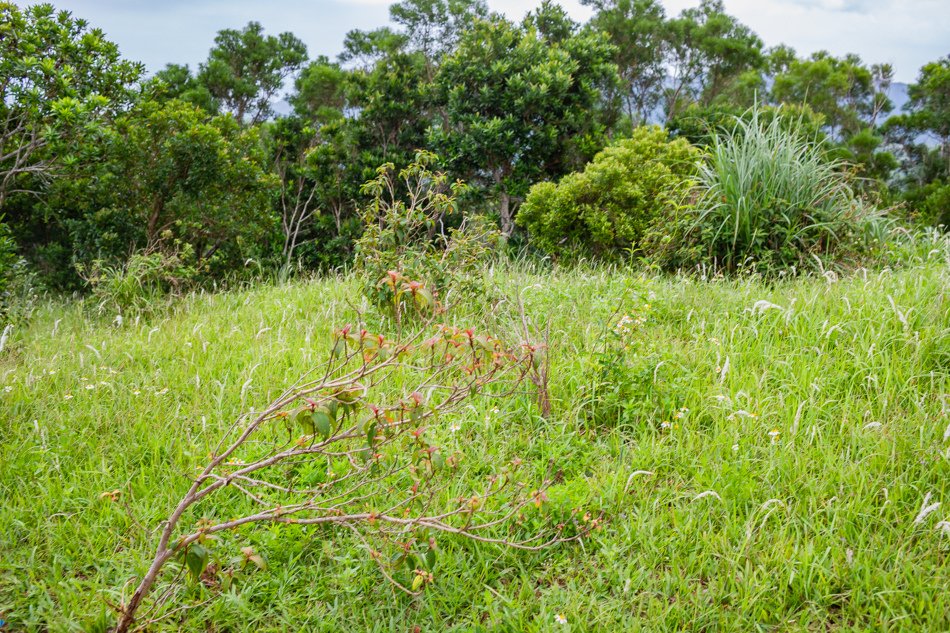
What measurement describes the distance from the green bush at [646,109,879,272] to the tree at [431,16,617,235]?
4.76 meters

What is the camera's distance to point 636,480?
299 centimetres

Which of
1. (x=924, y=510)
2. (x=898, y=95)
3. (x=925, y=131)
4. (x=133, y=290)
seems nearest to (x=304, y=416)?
(x=924, y=510)

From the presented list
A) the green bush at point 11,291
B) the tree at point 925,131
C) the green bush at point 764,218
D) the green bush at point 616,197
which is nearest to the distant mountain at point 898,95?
the tree at point 925,131

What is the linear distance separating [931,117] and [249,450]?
20.5m

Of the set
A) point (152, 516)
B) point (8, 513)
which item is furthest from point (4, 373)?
point (152, 516)

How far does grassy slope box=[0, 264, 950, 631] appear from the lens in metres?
2.39

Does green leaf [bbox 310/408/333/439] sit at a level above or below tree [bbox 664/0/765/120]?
below

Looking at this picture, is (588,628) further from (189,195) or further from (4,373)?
(189,195)

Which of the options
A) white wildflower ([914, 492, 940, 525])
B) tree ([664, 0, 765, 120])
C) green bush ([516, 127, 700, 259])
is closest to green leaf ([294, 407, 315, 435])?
white wildflower ([914, 492, 940, 525])

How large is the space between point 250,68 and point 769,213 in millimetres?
14004

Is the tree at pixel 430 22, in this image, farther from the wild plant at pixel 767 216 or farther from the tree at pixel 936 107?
the tree at pixel 936 107

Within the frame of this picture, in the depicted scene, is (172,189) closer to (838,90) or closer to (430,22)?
(430,22)

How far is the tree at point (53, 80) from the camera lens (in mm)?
6402

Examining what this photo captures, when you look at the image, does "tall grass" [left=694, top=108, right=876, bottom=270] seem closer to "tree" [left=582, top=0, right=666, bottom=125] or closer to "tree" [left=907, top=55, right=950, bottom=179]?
"tree" [left=582, top=0, right=666, bottom=125]
